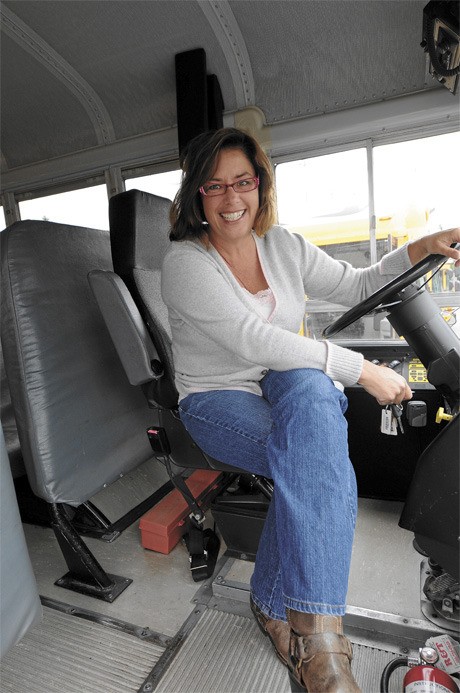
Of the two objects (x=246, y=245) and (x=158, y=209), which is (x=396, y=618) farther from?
(x=158, y=209)

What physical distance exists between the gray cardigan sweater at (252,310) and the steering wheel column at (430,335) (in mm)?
217

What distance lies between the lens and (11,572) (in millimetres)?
1305

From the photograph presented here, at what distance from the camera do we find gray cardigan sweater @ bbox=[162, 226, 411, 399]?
52.4 inches

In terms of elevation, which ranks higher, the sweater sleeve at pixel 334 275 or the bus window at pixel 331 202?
the bus window at pixel 331 202

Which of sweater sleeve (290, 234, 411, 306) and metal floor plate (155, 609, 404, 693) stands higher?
sweater sleeve (290, 234, 411, 306)

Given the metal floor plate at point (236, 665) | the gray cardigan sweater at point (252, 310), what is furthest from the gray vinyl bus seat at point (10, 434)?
the metal floor plate at point (236, 665)

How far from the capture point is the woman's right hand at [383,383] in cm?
132

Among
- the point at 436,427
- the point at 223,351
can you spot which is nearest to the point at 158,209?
the point at 223,351

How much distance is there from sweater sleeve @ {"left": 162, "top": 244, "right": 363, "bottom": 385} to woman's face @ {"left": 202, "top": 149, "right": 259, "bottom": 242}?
0.16 metres

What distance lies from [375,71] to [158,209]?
124 cm

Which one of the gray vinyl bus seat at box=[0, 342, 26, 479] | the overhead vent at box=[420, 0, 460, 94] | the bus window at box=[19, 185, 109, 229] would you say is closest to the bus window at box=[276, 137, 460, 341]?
the overhead vent at box=[420, 0, 460, 94]

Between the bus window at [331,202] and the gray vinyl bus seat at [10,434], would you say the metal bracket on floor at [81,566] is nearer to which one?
the gray vinyl bus seat at [10,434]

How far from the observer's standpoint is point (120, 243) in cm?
183

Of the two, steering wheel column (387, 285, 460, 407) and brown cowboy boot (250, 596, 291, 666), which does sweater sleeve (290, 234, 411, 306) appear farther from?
brown cowboy boot (250, 596, 291, 666)
